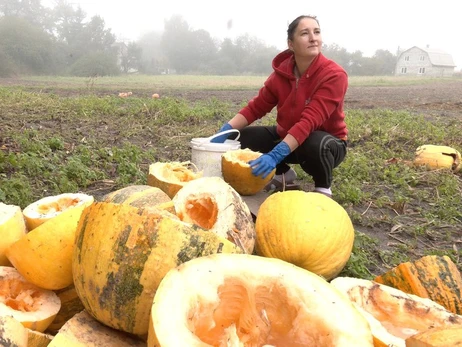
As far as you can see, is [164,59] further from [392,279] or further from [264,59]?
[392,279]

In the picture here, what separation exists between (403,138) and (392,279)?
6.44 metres

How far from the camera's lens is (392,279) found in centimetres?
206

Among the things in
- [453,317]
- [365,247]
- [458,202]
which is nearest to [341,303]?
[453,317]

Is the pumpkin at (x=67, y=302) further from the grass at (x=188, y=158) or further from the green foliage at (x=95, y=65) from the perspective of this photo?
the green foliage at (x=95, y=65)

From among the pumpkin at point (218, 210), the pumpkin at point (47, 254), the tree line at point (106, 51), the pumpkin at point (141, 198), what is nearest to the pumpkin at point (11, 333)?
the pumpkin at point (47, 254)

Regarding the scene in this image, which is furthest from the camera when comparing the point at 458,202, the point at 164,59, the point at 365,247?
the point at 164,59

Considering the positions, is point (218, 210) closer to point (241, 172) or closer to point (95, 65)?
point (241, 172)

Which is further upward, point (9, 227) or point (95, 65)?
point (95, 65)

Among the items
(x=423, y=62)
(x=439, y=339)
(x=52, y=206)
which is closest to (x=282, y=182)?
(x=52, y=206)

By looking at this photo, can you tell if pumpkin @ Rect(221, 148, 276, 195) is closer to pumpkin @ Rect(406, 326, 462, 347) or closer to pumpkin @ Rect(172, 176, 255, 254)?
pumpkin @ Rect(172, 176, 255, 254)

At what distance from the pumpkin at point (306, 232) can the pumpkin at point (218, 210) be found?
0.10m

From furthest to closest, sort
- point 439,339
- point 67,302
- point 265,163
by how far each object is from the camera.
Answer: point 265,163 < point 67,302 < point 439,339

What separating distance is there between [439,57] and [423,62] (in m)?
4.36

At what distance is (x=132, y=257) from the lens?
1528 mm
